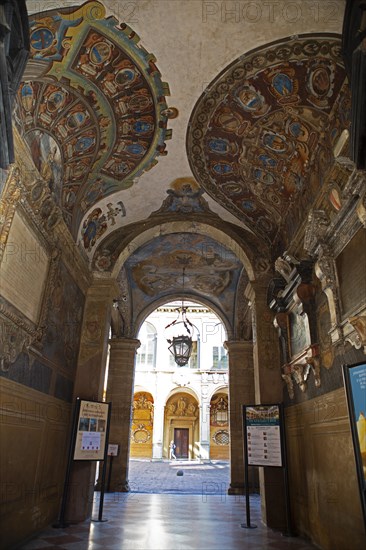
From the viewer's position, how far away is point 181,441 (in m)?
28.2

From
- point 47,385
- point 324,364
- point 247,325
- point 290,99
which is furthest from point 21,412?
point 247,325

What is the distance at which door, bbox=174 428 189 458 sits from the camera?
2794 cm

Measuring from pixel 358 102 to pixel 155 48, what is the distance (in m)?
2.83

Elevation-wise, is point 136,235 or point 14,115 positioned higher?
point 136,235

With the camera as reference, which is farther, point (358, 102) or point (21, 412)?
point (21, 412)

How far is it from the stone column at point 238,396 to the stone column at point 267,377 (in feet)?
14.1

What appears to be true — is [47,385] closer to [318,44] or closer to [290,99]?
[290,99]

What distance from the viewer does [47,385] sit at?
6.27 m

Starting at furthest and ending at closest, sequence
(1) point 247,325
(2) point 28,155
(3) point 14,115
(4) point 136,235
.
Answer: (1) point 247,325
(4) point 136,235
(2) point 28,155
(3) point 14,115

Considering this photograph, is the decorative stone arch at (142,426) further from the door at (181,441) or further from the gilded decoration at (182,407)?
the door at (181,441)

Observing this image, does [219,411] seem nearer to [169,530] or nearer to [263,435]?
[263,435]

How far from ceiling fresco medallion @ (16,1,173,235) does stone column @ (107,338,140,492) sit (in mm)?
6638

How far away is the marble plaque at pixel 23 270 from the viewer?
15.6 ft

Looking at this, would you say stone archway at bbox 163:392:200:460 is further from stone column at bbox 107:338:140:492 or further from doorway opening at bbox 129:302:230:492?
stone column at bbox 107:338:140:492
